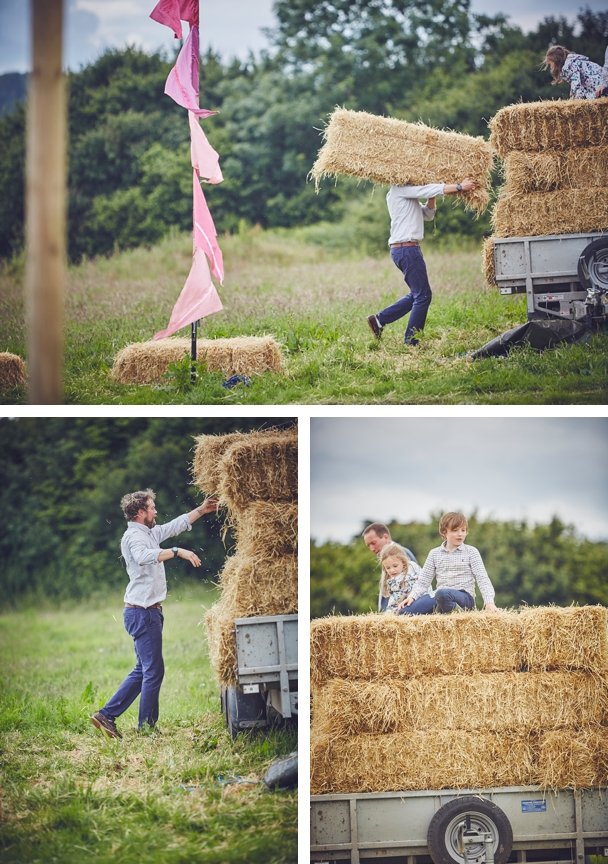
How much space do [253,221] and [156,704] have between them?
688 cm

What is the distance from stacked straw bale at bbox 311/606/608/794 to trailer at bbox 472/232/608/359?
199cm

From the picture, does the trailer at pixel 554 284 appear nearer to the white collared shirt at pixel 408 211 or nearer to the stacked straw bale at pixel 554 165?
the stacked straw bale at pixel 554 165

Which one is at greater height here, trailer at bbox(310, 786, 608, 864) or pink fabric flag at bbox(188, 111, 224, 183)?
pink fabric flag at bbox(188, 111, 224, 183)

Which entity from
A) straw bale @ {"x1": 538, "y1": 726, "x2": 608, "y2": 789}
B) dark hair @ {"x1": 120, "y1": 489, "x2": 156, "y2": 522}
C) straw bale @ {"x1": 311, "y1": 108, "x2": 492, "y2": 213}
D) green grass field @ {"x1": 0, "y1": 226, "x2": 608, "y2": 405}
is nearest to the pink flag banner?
green grass field @ {"x1": 0, "y1": 226, "x2": 608, "y2": 405}

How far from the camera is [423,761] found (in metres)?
5.81

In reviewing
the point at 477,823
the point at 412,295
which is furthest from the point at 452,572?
the point at 412,295

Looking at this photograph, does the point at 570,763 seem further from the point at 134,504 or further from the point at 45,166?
the point at 45,166

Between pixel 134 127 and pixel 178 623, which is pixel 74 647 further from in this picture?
pixel 134 127

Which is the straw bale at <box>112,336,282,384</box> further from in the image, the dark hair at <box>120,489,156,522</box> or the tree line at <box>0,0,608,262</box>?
the tree line at <box>0,0,608,262</box>

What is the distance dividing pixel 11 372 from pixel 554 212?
3.94 meters

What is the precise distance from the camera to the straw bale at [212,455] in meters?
6.41

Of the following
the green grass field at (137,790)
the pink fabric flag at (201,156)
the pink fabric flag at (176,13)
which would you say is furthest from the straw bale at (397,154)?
the green grass field at (137,790)

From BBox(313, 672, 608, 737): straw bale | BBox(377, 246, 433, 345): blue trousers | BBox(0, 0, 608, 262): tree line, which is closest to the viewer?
BBox(313, 672, 608, 737): straw bale

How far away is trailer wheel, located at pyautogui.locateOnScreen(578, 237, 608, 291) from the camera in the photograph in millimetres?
6902
